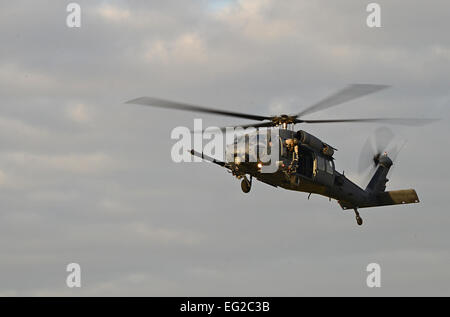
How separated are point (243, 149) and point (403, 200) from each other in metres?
14.0

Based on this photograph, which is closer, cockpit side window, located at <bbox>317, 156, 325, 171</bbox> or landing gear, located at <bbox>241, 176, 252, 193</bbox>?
landing gear, located at <bbox>241, 176, 252, 193</bbox>

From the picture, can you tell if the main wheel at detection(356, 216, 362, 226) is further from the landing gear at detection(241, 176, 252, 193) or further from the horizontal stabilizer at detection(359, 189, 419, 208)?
the landing gear at detection(241, 176, 252, 193)

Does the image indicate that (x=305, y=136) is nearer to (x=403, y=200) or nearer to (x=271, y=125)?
(x=271, y=125)

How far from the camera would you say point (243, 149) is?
137ft

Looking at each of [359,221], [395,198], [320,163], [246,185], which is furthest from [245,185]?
[395,198]

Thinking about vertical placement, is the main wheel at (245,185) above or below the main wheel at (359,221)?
above

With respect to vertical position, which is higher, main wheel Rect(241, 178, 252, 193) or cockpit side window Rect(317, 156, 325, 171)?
cockpit side window Rect(317, 156, 325, 171)

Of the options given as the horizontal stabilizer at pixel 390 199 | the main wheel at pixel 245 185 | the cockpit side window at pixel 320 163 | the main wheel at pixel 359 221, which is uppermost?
the cockpit side window at pixel 320 163

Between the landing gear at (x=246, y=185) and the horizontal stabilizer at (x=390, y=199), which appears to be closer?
the landing gear at (x=246, y=185)

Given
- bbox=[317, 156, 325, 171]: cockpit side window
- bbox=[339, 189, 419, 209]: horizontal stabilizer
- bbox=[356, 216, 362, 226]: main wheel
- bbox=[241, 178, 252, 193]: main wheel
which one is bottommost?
bbox=[356, 216, 362, 226]: main wheel

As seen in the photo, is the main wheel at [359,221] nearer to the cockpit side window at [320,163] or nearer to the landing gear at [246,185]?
A: the cockpit side window at [320,163]
